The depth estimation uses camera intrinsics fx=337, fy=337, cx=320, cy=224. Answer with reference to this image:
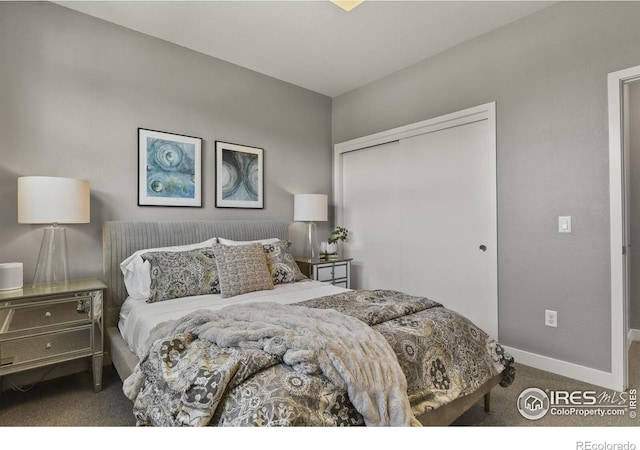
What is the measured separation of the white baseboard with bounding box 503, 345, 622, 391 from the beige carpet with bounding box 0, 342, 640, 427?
0.04 m

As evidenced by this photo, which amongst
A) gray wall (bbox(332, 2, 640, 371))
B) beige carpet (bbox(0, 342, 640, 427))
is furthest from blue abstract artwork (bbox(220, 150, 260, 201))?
gray wall (bbox(332, 2, 640, 371))

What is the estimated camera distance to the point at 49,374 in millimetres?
2357

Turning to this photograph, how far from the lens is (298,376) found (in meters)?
1.17

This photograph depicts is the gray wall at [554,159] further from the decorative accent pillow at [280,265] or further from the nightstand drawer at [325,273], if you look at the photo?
the decorative accent pillow at [280,265]

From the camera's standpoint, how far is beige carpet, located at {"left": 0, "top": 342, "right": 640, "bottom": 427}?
1.81 meters

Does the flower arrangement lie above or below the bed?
above

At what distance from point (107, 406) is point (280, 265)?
4.70 feet

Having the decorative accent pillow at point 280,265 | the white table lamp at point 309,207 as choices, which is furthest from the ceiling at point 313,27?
the decorative accent pillow at point 280,265

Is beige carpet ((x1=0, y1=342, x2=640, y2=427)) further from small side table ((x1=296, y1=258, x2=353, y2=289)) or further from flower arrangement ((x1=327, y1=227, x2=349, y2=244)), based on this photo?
flower arrangement ((x1=327, y1=227, x2=349, y2=244))

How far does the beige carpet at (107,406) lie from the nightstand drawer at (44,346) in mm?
307

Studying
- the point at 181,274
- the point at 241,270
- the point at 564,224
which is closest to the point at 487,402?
the point at 564,224

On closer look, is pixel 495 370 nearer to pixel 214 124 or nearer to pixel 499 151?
pixel 499 151

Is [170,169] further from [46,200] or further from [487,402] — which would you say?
[487,402]

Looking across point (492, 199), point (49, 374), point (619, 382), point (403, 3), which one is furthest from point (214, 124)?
point (619, 382)
